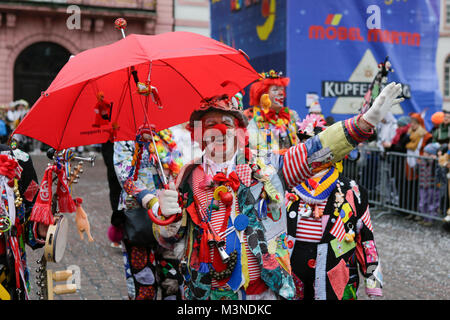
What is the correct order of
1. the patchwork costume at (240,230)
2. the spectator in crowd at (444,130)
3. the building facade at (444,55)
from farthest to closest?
the building facade at (444,55) → the spectator in crowd at (444,130) → the patchwork costume at (240,230)

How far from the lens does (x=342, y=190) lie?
357cm

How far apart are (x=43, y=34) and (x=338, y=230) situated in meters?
21.9

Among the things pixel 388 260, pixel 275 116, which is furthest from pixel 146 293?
pixel 388 260

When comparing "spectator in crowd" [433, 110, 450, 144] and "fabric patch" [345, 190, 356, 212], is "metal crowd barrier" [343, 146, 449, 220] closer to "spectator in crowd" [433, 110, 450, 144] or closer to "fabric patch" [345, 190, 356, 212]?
"spectator in crowd" [433, 110, 450, 144]

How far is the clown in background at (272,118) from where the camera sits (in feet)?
18.1

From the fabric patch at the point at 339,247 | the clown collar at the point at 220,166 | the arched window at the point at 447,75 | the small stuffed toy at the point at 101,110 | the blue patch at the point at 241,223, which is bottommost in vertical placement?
the fabric patch at the point at 339,247

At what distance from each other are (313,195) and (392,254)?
3858 mm

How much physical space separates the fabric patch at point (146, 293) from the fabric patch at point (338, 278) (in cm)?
121

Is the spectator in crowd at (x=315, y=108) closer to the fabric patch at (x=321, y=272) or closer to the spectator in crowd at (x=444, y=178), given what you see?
the spectator in crowd at (x=444, y=178)

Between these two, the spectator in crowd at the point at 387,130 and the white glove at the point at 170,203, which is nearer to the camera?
the white glove at the point at 170,203

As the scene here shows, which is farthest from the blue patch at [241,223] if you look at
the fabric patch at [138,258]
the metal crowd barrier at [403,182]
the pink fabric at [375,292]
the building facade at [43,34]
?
the building facade at [43,34]

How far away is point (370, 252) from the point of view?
353 cm
